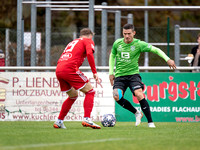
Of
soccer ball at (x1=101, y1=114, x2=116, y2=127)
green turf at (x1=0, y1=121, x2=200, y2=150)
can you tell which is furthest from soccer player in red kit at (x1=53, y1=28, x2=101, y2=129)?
green turf at (x1=0, y1=121, x2=200, y2=150)

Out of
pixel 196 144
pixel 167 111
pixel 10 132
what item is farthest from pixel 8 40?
pixel 196 144

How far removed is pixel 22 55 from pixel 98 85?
211cm

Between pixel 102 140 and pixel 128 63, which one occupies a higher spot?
pixel 128 63

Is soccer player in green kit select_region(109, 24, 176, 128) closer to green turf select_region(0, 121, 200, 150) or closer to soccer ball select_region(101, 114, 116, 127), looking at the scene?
soccer ball select_region(101, 114, 116, 127)

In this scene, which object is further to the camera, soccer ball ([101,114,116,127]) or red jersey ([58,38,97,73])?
soccer ball ([101,114,116,127])

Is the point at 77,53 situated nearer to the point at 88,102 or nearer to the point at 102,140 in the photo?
the point at 88,102

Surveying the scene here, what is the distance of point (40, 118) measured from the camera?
43.7ft

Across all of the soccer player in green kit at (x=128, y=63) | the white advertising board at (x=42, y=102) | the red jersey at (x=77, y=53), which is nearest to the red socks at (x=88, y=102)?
the red jersey at (x=77, y=53)

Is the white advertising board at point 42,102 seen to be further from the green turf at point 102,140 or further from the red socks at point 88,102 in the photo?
the green turf at point 102,140

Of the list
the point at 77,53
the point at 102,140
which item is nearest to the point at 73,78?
the point at 77,53

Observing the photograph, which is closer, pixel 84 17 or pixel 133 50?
pixel 133 50

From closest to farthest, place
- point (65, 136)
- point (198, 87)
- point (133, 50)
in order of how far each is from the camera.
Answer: point (65, 136)
point (133, 50)
point (198, 87)

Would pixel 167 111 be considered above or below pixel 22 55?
below

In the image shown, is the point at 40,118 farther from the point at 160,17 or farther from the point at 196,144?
the point at 160,17
